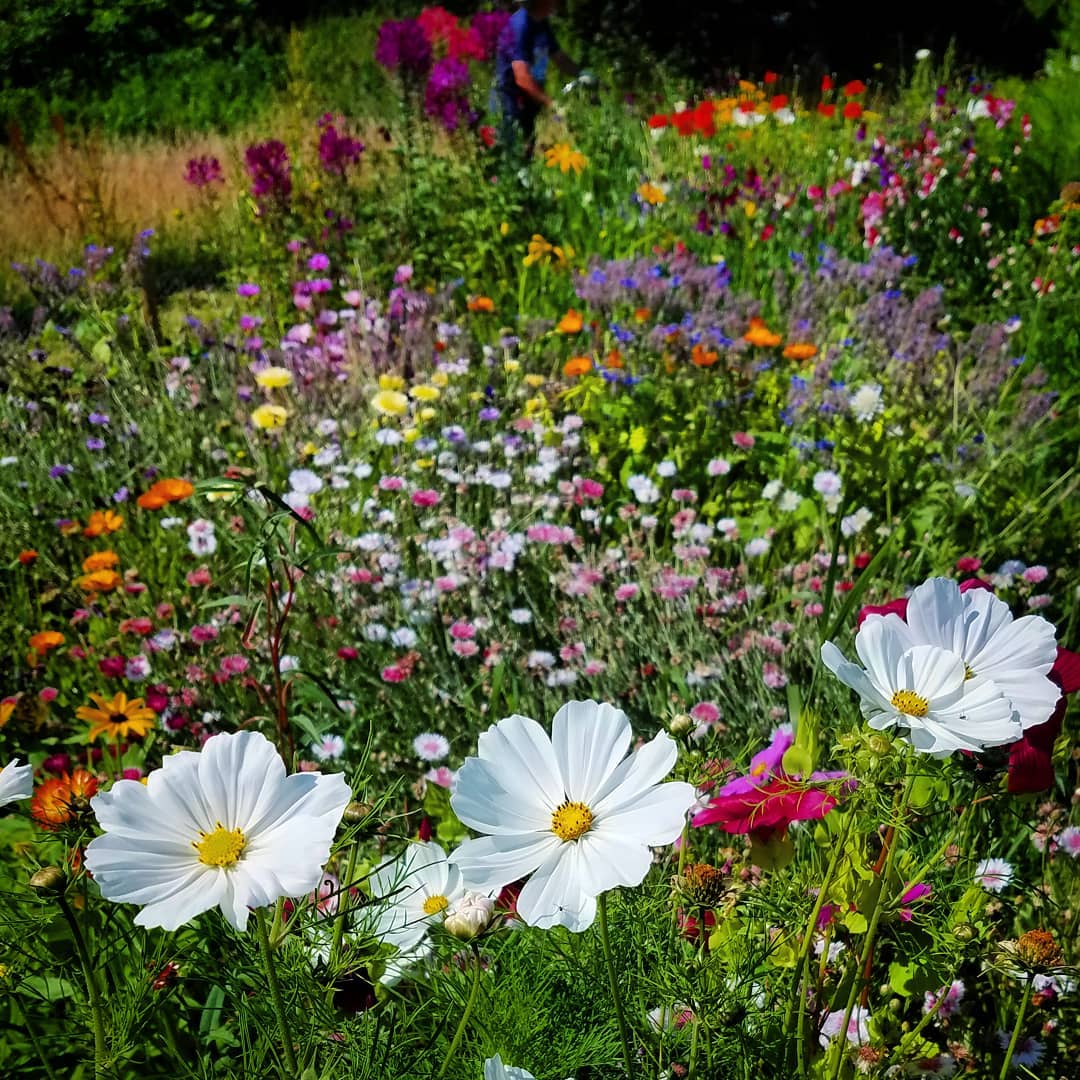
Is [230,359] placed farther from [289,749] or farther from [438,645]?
[289,749]

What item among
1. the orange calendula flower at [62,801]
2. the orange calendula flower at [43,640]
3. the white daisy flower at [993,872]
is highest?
the orange calendula flower at [62,801]

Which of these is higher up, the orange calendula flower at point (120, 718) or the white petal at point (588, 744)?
the white petal at point (588, 744)

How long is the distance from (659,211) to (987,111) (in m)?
2.37

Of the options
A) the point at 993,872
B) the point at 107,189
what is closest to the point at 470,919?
the point at 993,872

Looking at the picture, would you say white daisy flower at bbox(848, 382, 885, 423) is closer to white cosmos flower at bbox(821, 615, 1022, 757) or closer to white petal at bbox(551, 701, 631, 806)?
white cosmos flower at bbox(821, 615, 1022, 757)

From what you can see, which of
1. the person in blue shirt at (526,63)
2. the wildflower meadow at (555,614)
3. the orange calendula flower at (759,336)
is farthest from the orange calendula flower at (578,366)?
the person in blue shirt at (526,63)

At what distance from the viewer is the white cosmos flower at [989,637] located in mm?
739

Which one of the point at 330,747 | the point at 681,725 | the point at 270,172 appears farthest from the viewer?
the point at 270,172

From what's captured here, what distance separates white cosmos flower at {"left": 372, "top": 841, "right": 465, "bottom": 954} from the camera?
91cm

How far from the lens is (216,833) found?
2.30 ft

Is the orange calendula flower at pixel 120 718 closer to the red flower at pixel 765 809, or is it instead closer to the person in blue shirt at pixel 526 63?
the red flower at pixel 765 809

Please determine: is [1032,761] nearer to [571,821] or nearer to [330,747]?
[571,821]

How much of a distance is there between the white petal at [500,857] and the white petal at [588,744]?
5 cm

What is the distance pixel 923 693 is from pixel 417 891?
1.66ft
